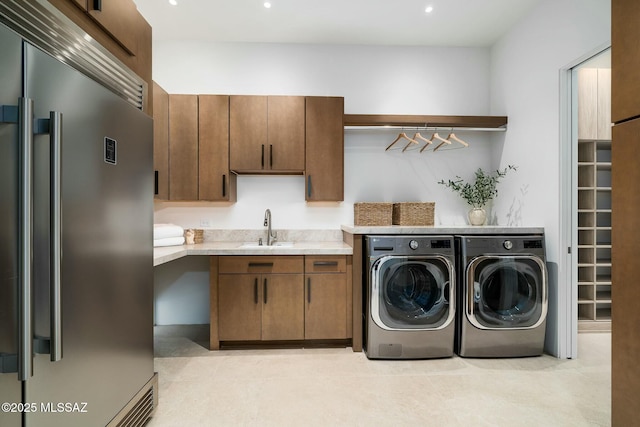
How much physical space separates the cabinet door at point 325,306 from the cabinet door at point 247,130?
1228 millimetres

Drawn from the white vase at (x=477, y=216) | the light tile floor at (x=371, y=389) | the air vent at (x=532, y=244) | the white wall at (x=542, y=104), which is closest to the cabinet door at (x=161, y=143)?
the light tile floor at (x=371, y=389)

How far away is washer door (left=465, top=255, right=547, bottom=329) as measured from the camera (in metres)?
2.62

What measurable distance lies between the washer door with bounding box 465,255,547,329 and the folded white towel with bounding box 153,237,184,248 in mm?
2508

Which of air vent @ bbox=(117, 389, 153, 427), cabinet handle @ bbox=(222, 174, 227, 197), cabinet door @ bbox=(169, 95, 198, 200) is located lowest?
air vent @ bbox=(117, 389, 153, 427)

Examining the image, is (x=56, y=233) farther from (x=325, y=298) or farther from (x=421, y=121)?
(x=421, y=121)

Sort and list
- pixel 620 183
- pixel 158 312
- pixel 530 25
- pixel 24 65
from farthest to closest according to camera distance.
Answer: pixel 158 312
pixel 530 25
pixel 620 183
pixel 24 65

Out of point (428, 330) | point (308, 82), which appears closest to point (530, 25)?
point (308, 82)

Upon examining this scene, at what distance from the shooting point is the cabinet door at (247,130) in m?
3.10

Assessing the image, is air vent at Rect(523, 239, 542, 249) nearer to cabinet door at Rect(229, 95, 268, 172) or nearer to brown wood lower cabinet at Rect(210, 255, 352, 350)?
brown wood lower cabinet at Rect(210, 255, 352, 350)

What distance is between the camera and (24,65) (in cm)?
98

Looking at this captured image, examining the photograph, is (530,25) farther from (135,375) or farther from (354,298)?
(135,375)

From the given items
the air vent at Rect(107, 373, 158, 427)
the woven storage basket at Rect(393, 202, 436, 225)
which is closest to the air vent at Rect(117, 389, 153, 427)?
the air vent at Rect(107, 373, 158, 427)

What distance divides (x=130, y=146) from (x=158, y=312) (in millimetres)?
2489

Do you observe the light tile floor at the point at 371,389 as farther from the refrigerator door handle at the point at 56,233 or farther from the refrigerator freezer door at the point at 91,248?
the refrigerator door handle at the point at 56,233
